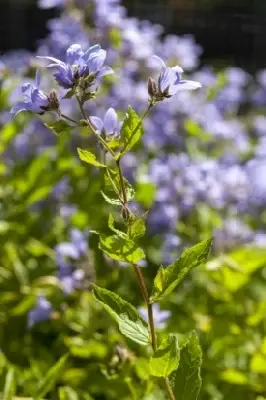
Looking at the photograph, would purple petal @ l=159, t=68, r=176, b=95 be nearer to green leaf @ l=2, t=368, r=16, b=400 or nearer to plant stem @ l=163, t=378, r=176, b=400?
plant stem @ l=163, t=378, r=176, b=400

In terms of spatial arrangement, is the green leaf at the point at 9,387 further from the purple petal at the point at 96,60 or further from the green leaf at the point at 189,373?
the purple petal at the point at 96,60

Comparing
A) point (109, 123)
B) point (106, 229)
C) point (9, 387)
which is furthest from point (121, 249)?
point (106, 229)

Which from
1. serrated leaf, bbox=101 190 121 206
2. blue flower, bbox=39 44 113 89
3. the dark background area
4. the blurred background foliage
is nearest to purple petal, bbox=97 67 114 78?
blue flower, bbox=39 44 113 89

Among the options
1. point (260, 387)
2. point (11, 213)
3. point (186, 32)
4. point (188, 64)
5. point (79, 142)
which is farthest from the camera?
point (186, 32)

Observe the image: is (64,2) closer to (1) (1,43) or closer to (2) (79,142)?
(2) (79,142)

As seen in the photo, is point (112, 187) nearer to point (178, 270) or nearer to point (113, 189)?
point (113, 189)

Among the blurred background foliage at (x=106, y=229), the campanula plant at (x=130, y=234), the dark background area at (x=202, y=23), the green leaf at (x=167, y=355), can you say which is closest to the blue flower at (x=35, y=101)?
the campanula plant at (x=130, y=234)

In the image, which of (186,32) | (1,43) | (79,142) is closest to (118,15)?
(79,142)
